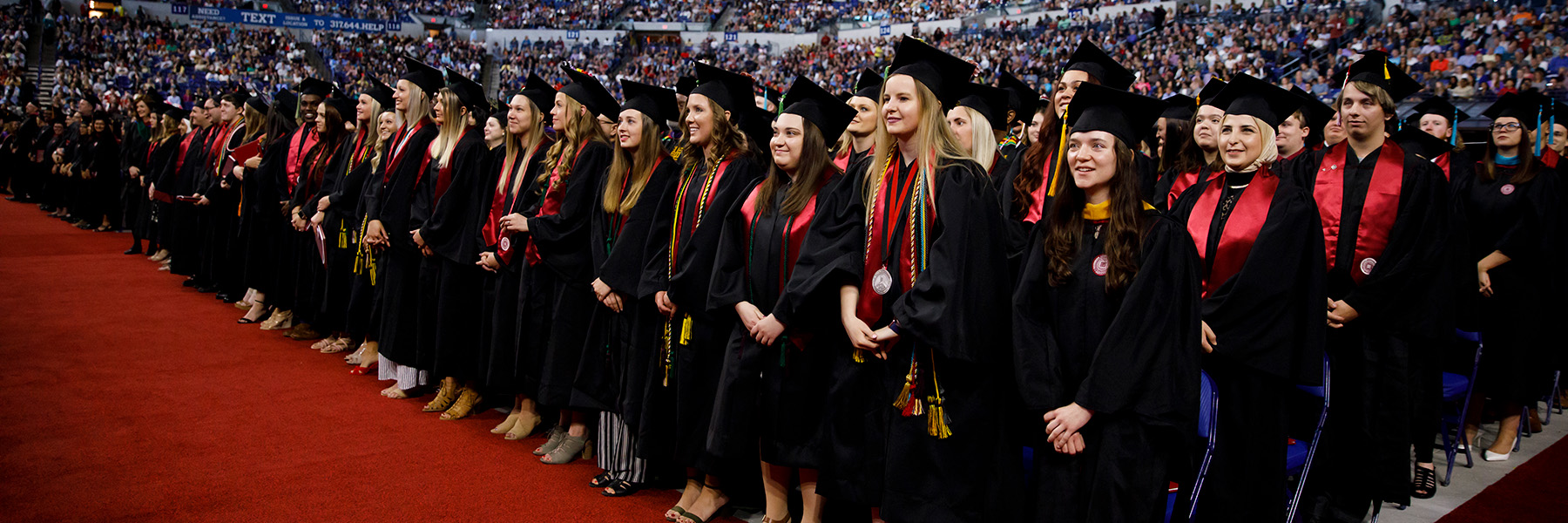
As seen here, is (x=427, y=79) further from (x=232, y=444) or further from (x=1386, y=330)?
(x=1386, y=330)

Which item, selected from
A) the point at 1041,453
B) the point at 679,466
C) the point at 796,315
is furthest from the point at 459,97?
the point at 1041,453

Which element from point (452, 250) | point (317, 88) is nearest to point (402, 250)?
point (452, 250)

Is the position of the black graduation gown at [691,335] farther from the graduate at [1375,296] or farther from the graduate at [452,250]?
the graduate at [1375,296]

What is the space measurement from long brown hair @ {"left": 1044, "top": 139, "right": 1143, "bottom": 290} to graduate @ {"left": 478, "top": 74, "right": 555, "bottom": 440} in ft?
9.22

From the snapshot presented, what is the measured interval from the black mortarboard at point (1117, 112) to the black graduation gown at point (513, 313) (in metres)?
2.90

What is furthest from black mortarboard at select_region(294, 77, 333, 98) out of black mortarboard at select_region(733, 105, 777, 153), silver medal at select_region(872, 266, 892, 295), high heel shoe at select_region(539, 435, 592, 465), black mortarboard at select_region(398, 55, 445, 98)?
silver medal at select_region(872, 266, 892, 295)

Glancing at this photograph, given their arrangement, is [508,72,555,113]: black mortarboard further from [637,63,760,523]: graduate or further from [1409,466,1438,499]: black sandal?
[1409,466,1438,499]: black sandal

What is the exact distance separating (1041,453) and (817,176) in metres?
1.26

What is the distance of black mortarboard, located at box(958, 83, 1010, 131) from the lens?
13.8 feet

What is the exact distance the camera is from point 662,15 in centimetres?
3934

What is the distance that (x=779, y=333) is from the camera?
10.5 feet

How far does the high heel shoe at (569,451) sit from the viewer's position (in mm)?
4469

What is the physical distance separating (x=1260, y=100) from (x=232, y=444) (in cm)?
480

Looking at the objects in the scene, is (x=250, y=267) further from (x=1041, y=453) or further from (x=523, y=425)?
(x=1041, y=453)
